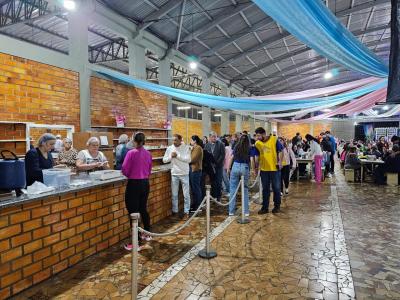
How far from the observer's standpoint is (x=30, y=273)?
8.85 ft

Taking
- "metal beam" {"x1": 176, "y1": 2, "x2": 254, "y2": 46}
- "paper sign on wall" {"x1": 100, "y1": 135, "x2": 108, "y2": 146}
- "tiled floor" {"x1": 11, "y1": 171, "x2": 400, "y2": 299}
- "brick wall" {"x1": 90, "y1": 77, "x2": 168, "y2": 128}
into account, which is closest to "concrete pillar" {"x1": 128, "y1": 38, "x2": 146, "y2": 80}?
"brick wall" {"x1": 90, "y1": 77, "x2": 168, "y2": 128}

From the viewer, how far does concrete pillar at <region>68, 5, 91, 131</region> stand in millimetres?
6047

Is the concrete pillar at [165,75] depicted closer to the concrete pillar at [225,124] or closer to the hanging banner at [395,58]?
the concrete pillar at [225,124]

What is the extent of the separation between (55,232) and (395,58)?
348cm

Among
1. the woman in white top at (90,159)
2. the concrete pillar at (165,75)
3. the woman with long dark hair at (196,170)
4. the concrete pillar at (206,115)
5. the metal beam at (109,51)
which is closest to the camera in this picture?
the woman in white top at (90,159)

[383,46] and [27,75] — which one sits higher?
[383,46]

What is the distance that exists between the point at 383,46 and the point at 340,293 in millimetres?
14049

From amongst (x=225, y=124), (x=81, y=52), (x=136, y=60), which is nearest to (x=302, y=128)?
(x=225, y=124)

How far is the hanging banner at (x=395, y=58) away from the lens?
2523 millimetres

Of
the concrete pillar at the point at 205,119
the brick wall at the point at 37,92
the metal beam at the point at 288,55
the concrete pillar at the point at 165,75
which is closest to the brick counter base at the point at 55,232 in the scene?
the brick wall at the point at 37,92

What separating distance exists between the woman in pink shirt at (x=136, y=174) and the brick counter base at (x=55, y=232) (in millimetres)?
297

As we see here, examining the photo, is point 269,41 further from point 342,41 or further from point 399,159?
point 342,41

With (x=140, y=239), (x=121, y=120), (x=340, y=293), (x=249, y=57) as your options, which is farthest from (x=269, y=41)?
(x=340, y=293)

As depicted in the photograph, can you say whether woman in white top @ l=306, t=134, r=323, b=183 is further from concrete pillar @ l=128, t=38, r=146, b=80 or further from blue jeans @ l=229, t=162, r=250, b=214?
concrete pillar @ l=128, t=38, r=146, b=80
